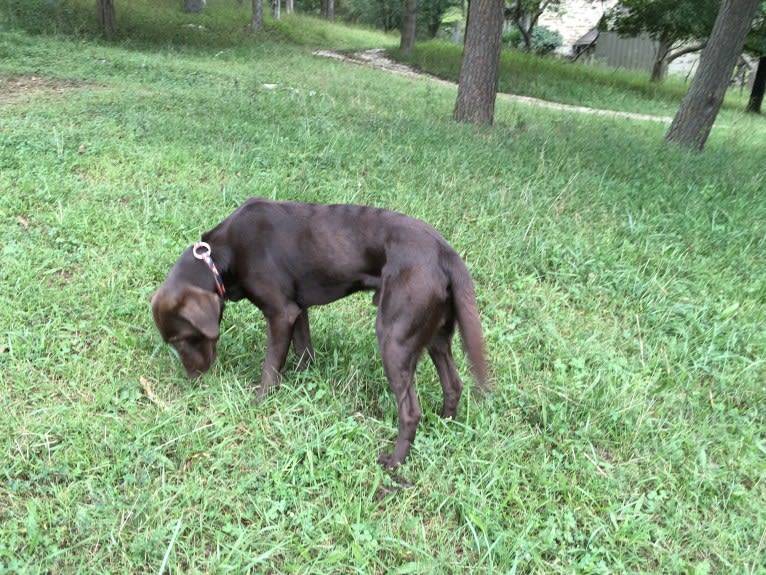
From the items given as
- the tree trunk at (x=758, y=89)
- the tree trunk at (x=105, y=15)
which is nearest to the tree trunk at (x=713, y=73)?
the tree trunk at (x=758, y=89)

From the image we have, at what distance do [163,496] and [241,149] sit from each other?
4.09 m

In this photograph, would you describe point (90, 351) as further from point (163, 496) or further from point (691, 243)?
point (691, 243)

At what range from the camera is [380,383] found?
3205 millimetres

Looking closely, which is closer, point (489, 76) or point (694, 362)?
point (694, 362)

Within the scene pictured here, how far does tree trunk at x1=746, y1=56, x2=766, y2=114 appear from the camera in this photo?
1867 cm

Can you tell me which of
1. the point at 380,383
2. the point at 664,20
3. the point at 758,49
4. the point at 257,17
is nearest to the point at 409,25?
the point at 257,17

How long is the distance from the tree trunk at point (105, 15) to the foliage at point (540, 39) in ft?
72.9

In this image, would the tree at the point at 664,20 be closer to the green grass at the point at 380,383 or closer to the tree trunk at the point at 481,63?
the tree trunk at the point at 481,63

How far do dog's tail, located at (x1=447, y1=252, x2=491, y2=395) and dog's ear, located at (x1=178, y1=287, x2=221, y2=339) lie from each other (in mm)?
1171

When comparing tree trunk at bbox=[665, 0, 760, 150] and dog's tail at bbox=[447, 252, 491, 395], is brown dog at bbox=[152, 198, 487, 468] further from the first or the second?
tree trunk at bbox=[665, 0, 760, 150]

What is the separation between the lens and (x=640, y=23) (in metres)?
20.7

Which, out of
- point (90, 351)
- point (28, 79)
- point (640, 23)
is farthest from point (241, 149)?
point (640, 23)

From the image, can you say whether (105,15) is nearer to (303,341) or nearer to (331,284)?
(303,341)

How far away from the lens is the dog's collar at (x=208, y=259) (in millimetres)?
2824
